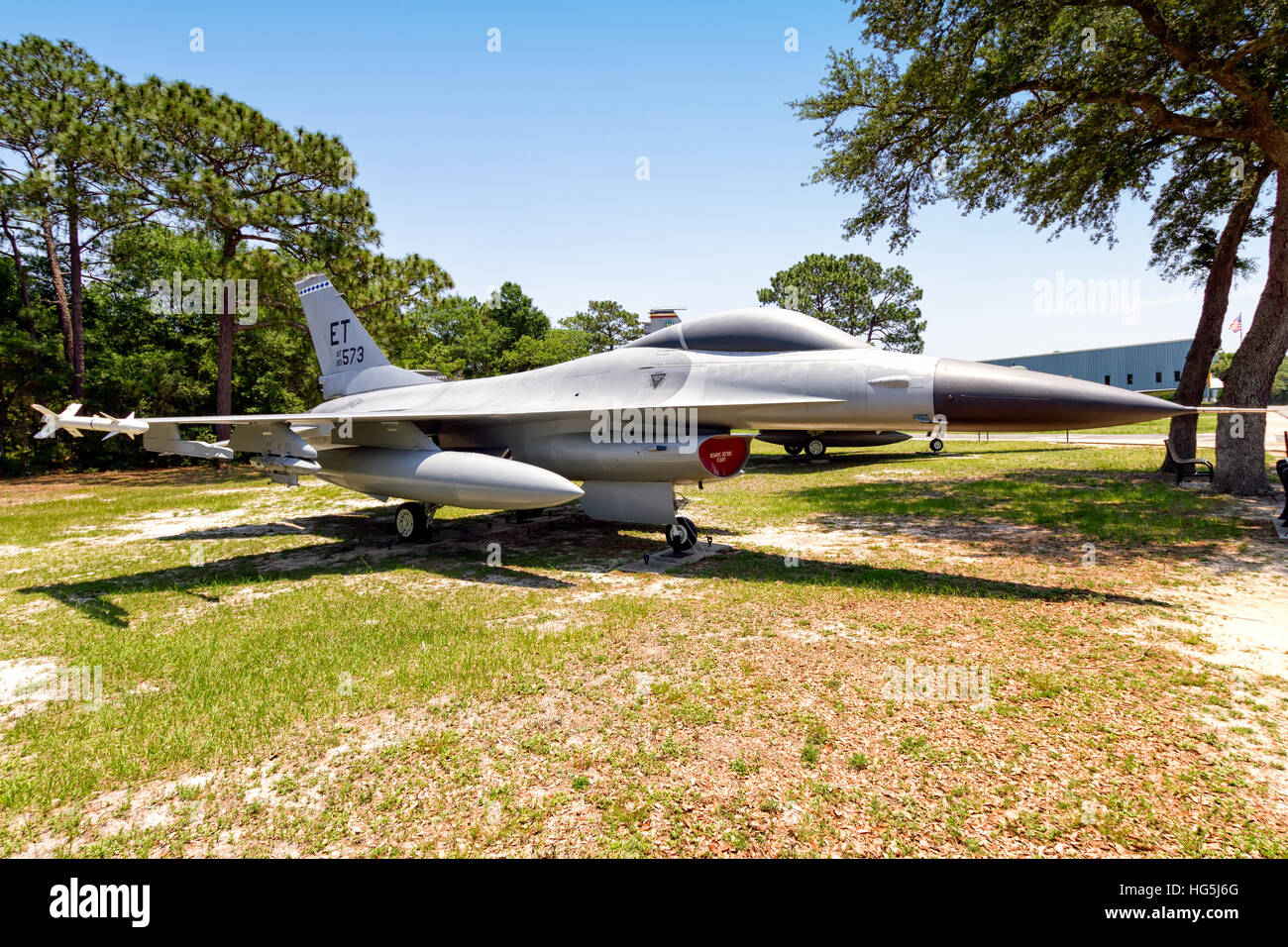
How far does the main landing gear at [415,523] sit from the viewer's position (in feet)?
30.6

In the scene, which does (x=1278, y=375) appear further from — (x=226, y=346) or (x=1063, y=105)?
(x=226, y=346)

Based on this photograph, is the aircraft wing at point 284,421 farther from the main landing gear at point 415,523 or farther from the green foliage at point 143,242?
the green foliage at point 143,242

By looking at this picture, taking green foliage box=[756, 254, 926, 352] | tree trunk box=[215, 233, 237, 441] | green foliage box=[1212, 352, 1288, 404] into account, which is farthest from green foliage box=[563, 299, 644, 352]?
green foliage box=[1212, 352, 1288, 404]

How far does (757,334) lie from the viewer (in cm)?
763

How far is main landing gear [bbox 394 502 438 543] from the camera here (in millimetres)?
9336

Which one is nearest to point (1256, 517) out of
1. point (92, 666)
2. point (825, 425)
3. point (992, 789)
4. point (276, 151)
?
point (825, 425)

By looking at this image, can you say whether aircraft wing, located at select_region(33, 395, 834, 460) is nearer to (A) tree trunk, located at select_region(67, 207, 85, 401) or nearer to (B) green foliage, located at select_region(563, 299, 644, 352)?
(A) tree trunk, located at select_region(67, 207, 85, 401)

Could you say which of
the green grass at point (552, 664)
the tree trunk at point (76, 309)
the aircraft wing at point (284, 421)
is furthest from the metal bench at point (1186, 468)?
the tree trunk at point (76, 309)

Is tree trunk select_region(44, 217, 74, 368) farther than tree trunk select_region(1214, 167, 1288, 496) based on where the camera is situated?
Yes

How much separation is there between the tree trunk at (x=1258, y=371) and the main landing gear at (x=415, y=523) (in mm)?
14918

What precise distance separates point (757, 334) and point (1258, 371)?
10429 mm

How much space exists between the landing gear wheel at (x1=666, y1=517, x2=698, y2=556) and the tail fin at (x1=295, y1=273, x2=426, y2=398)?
8.38 metres

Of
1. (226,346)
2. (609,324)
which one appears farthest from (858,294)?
(226,346)
